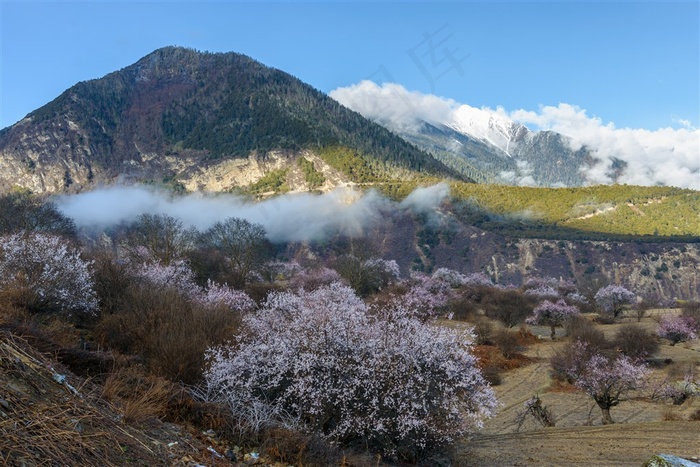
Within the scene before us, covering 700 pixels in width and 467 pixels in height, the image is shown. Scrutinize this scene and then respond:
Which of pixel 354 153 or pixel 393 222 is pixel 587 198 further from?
pixel 354 153

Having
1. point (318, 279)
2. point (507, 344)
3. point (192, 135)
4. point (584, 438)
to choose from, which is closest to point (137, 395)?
point (584, 438)

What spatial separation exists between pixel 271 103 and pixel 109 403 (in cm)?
16610

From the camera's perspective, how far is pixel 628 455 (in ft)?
39.9

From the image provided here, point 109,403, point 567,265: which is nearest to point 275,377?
point 109,403

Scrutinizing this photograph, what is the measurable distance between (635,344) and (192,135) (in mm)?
160408

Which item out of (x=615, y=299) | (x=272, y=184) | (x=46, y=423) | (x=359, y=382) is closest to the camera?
(x=46, y=423)

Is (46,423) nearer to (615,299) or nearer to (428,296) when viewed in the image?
(428,296)

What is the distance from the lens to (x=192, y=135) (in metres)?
165

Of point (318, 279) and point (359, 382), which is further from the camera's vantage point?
point (318, 279)

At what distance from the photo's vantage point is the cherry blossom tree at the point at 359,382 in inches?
363

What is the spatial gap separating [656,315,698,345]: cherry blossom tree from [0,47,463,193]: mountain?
10712 centimetres

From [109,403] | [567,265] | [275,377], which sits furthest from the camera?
[567,265]

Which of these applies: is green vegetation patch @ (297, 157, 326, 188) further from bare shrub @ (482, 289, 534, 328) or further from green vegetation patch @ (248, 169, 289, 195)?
bare shrub @ (482, 289, 534, 328)

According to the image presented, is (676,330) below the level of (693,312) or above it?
above
